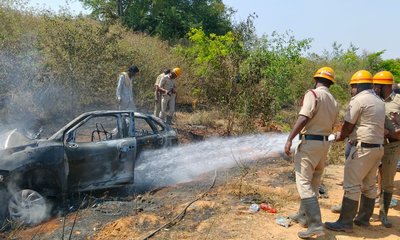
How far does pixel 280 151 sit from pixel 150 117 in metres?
3.82

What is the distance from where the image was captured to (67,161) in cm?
589

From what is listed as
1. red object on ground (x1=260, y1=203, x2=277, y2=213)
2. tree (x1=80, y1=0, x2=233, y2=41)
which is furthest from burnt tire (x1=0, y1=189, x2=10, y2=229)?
tree (x1=80, y1=0, x2=233, y2=41)

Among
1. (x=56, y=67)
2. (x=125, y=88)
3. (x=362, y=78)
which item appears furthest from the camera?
(x=56, y=67)

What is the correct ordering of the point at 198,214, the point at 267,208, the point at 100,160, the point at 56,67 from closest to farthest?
the point at 198,214 < the point at 267,208 < the point at 100,160 < the point at 56,67

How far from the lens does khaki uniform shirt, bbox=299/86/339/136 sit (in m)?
4.58

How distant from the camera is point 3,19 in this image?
12781 mm

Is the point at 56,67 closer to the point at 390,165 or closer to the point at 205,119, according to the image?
the point at 205,119

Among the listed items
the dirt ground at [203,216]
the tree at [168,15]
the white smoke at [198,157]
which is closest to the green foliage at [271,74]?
the white smoke at [198,157]

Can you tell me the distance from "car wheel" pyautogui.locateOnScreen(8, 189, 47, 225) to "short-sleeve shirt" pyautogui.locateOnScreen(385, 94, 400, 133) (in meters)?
4.89

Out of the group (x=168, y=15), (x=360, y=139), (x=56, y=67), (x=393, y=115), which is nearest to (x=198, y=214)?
(x=360, y=139)

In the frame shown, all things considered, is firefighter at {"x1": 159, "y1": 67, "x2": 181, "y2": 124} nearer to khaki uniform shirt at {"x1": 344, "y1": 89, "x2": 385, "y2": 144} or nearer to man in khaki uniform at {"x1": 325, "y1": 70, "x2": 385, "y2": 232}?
man in khaki uniform at {"x1": 325, "y1": 70, "x2": 385, "y2": 232}

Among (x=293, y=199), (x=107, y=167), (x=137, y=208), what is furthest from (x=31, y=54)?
(x=293, y=199)

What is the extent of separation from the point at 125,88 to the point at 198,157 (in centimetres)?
246

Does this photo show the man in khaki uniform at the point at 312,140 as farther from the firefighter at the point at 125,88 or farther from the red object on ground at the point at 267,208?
the firefighter at the point at 125,88
